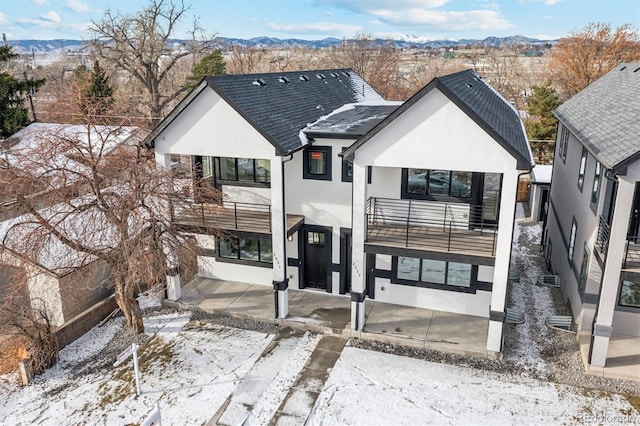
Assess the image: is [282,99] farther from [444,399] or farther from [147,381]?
[444,399]

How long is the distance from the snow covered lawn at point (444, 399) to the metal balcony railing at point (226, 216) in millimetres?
5514

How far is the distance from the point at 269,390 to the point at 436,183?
8.14 metres

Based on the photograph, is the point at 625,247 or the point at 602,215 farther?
the point at 602,215

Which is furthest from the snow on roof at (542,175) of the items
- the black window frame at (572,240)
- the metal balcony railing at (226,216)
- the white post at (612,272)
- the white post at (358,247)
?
the metal balcony railing at (226,216)

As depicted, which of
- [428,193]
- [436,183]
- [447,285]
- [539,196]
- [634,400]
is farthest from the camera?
[539,196]

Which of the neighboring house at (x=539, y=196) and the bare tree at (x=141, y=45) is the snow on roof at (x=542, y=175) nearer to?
the neighboring house at (x=539, y=196)

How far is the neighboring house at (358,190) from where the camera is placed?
13039 millimetres

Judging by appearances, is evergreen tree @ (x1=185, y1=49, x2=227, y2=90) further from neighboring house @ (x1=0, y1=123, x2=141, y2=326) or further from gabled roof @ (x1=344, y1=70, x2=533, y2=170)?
gabled roof @ (x1=344, y1=70, x2=533, y2=170)

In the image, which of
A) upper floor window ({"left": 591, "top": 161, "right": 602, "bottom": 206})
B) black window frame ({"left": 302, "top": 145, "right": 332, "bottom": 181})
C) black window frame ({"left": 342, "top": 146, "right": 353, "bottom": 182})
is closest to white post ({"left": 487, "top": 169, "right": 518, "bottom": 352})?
upper floor window ({"left": 591, "top": 161, "right": 602, "bottom": 206})

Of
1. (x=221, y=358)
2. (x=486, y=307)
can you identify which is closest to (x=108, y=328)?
(x=221, y=358)

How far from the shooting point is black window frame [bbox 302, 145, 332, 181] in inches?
636

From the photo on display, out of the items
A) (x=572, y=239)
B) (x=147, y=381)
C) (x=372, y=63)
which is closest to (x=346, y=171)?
(x=572, y=239)

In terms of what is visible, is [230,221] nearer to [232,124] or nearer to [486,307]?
[232,124]

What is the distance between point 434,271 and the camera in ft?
52.6
